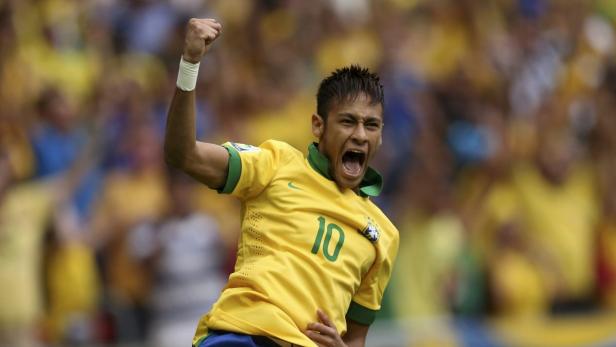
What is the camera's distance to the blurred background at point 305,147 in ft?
31.4

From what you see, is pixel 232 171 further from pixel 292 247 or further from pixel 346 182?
pixel 346 182

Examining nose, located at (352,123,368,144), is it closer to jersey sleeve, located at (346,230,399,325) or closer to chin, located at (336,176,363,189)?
chin, located at (336,176,363,189)

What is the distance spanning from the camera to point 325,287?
16.5 ft

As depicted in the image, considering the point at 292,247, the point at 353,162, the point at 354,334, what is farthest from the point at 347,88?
the point at 354,334

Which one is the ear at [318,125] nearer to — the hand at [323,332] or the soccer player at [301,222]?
the soccer player at [301,222]

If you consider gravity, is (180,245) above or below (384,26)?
below

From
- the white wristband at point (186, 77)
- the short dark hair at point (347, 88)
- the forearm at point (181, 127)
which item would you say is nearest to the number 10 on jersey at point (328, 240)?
→ the short dark hair at point (347, 88)

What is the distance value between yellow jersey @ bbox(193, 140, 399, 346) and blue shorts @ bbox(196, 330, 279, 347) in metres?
0.03

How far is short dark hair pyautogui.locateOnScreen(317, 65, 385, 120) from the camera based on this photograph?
204 inches

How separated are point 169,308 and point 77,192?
120 centimetres

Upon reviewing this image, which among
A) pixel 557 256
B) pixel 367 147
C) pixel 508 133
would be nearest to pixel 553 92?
pixel 508 133

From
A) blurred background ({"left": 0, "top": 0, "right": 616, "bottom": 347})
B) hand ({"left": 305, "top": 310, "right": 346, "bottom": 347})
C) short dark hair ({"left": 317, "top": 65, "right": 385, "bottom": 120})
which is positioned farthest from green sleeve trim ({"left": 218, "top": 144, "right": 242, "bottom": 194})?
blurred background ({"left": 0, "top": 0, "right": 616, "bottom": 347})

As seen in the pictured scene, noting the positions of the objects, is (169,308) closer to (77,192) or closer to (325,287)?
(77,192)

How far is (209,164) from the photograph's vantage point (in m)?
4.85
